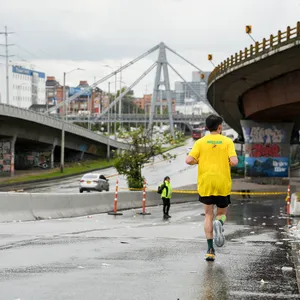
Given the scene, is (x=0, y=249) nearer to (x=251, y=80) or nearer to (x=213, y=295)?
(x=213, y=295)

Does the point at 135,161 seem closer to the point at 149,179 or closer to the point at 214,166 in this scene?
the point at 149,179

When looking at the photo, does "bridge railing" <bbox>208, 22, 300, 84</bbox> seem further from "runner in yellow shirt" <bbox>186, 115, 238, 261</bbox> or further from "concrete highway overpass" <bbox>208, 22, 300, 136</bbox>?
"runner in yellow shirt" <bbox>186, 115, 238, 261</bbox>

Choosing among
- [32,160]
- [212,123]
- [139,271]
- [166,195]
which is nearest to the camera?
[139,271]

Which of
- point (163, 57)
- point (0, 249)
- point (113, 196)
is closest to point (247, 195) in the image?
point (113, 196)

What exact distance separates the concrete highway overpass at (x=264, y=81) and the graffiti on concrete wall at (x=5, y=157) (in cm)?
2206

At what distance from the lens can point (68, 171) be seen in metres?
74.2

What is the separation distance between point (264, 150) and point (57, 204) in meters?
39.8

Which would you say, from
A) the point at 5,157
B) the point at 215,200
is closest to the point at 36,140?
the point at 5,157

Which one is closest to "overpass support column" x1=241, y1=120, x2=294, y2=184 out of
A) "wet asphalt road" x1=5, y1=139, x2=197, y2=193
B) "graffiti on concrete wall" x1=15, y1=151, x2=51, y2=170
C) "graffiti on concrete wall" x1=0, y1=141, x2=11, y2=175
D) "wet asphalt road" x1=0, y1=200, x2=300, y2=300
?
"wet asphalt road" x1=5, y1=139, x2=197, y2=193

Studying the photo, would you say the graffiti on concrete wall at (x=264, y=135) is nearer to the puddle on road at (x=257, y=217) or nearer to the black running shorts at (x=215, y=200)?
the puddle on road at (x=257, y=217)

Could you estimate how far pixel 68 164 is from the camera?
8638 cm

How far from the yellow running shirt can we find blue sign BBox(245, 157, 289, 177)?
51.8 m

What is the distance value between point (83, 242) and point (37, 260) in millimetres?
2399

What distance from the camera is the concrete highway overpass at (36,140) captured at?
68.2 meters
